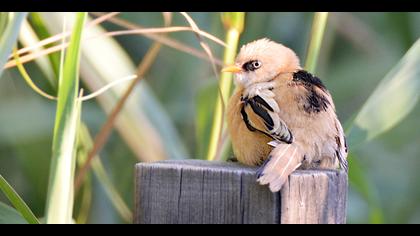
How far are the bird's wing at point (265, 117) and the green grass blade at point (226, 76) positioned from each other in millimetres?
428

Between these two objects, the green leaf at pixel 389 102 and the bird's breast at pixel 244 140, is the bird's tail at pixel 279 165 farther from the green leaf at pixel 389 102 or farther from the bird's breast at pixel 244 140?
the green leaf at pixel 389 102

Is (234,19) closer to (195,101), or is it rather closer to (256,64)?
(256,64)

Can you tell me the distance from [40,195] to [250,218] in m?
2.60

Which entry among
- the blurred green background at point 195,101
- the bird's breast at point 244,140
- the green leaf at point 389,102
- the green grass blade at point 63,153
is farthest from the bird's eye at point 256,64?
the blurred green background at point 195,101

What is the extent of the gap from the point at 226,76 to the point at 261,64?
21 cm

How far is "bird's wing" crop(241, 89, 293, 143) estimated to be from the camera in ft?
7.68

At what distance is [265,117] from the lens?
7.83 feet

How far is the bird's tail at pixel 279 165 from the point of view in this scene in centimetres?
Answer: 189

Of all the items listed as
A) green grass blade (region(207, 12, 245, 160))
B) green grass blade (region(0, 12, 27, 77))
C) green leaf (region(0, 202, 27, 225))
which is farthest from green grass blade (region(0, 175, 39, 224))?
green grass blade (region(207, 12, 245, 160))

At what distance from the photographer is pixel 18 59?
2.78 m
